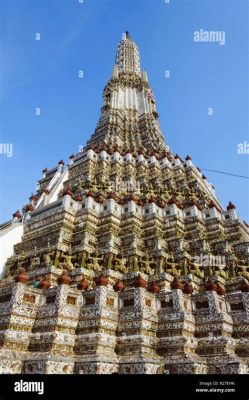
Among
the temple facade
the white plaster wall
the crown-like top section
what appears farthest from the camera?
the crown-like top section

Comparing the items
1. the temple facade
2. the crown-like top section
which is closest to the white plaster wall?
the temple facade

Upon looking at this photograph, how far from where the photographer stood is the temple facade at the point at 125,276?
11.0 meters

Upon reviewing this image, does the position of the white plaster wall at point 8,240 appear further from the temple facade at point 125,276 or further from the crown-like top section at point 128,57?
the crown-like top section at point 128,57

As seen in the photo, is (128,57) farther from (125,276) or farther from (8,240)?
(125,276)

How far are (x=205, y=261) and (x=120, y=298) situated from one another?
22.7 feet

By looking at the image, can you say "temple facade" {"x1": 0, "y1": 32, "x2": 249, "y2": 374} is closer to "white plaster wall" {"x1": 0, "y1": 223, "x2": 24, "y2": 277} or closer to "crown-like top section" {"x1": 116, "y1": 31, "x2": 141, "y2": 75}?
"white plaster wall" {"x1": 0, "y1": 223, "x2": 24, "y2": 277}

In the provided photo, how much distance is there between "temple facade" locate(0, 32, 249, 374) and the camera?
11.0m

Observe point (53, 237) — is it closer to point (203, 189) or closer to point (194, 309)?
point (194, 309)

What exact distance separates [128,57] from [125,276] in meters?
57.2

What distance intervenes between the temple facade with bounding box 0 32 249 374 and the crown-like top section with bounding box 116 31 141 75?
33601 millimetres

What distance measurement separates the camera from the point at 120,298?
12.6 meters

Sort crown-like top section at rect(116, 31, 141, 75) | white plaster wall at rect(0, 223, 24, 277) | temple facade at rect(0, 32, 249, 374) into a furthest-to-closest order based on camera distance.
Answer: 1. crown-like top section at rect(116, 31, 141, 75)
2. white plaster wall at rect(0, 223, 24, 277)
3. temple facade at rect(0, 32, 249, 374)

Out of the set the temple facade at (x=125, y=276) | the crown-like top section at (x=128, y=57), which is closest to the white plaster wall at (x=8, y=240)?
the temple facade at (x=125, y=276)

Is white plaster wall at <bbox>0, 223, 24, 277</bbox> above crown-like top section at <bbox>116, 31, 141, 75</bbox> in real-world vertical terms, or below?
below
